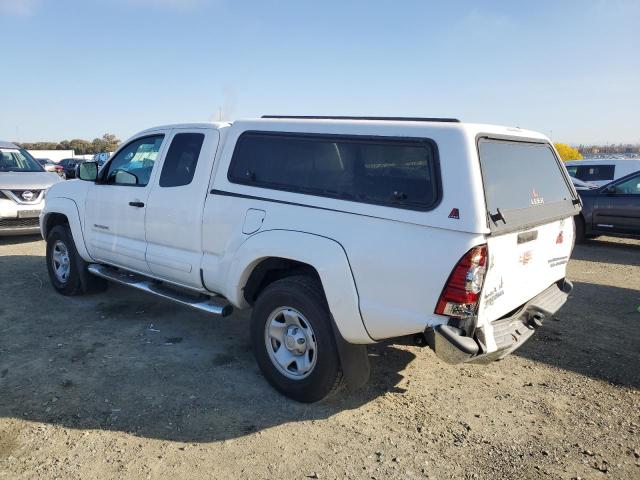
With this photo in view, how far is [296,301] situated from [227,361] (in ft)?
3.95

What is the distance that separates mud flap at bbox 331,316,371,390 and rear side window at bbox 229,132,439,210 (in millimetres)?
941

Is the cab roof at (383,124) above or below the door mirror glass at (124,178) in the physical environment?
above

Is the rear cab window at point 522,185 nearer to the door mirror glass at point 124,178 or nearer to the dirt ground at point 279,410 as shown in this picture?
the dirt ground at point 279,410

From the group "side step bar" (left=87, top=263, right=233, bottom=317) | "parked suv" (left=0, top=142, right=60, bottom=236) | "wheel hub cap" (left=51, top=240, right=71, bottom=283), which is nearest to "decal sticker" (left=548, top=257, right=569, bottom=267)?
"side step bar" (left=87, top=263, right=233, bottom=317)

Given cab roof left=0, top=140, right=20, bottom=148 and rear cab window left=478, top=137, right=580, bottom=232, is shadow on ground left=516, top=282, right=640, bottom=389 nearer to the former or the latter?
rear cab window left=478, top=137, right=580, bottom=232

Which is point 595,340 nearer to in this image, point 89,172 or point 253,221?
point 253,221

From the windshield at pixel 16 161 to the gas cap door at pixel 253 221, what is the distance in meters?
8.18

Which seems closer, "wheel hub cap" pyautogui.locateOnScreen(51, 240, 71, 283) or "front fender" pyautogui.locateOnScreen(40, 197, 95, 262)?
"front fender" pyautogui.locateOnScreen(40, 197, 95, 262)

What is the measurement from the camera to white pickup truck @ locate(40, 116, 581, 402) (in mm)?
2992

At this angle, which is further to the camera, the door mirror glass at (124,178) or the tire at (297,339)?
the door mirror glass at (124,178)

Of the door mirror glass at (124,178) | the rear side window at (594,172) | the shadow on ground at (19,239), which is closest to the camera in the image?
the door mirror glass at (124,178)

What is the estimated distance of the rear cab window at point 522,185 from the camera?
3096mm

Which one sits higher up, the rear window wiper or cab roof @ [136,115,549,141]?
cab roof @ [136,115,549,141]

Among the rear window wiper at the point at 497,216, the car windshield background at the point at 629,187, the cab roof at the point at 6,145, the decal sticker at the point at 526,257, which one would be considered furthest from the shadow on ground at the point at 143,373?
the car windshield background at the point at 629,187
